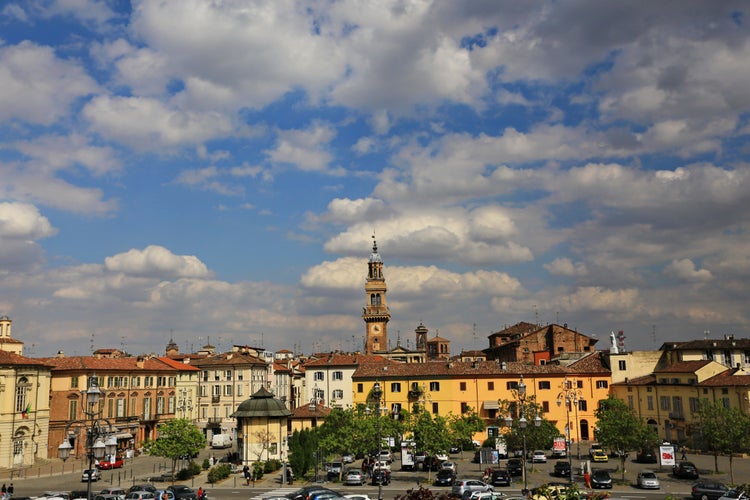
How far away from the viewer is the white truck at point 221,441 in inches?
3511

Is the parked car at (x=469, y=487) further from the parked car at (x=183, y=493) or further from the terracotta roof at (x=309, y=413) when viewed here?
the terracotta roof at (x=309, y=413)

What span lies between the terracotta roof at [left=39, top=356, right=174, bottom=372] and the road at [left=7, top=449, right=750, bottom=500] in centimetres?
1151

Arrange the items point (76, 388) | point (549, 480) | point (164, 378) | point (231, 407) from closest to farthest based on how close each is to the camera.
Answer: point (549, 480) → point (76, 388) → point (164, 378) → point (231, 407)

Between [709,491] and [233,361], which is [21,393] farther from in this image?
[709,491]

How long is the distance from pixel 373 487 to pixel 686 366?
39.8 meters

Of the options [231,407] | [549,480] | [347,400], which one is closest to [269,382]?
[231,407]

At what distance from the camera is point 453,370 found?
83625 millimetres

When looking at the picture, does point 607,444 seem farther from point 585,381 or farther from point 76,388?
point 76,388

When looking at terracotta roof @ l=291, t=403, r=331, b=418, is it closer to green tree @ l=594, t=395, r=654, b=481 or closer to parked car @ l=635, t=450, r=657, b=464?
green tree @ l=594, t=395, r=654, b=481

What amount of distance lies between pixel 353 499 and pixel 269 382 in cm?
7011

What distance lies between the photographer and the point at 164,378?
91.2m

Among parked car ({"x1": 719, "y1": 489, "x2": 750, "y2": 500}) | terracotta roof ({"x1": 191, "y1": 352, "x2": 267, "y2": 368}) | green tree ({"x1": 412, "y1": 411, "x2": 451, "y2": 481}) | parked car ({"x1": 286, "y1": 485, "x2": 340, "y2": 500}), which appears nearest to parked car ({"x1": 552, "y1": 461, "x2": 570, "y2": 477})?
green tree ({"x1": 412, "y1": 411, "x2": 451, "y2": 481})

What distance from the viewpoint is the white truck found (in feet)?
293

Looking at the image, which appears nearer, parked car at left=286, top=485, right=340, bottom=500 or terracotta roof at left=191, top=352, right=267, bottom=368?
parked car at left=286, top=485, right=340, bottom=500
